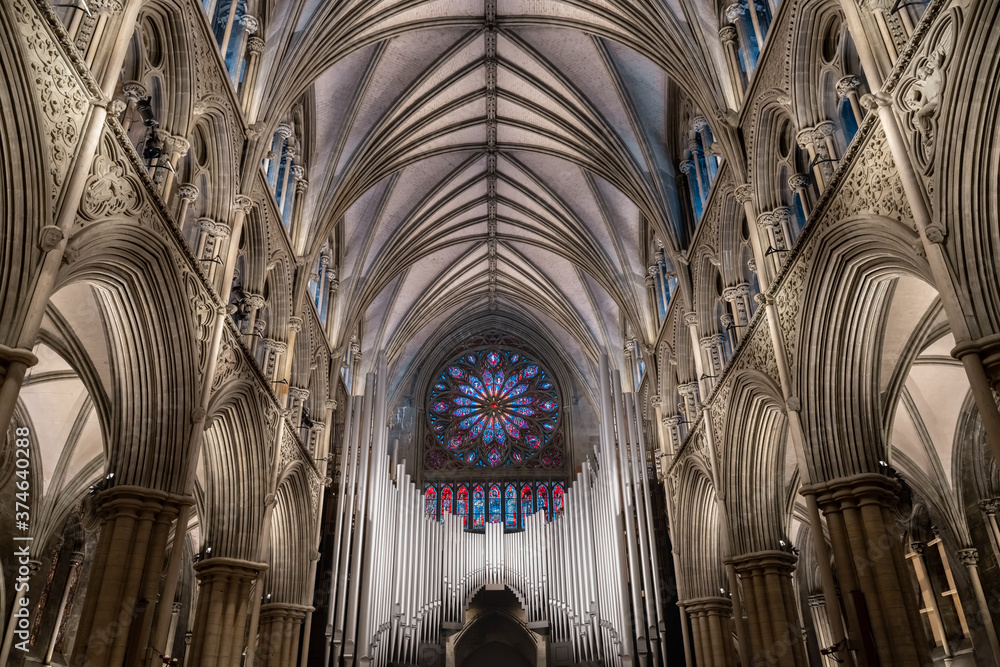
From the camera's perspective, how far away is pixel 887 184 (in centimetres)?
885

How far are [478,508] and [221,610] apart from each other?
50.3 ft

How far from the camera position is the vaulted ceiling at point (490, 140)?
15.1 meters

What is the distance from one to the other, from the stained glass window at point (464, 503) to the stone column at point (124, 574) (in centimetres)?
1787

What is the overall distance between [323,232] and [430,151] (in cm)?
399

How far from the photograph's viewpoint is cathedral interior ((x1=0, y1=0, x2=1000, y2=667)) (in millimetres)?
8477

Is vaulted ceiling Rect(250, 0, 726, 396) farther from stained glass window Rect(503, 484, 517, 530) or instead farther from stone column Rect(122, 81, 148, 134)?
stained glass window Rect(503, 484, 517, 530)

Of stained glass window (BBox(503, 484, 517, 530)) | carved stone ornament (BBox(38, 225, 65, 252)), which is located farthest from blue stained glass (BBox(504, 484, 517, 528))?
A: carved stone ornament (BBox(38, 225, 65, 252))

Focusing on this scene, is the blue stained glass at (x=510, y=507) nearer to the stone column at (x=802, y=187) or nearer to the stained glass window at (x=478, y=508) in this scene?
the stained glass window at (x=478, y=508)

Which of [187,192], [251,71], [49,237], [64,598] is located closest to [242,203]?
[187,192]

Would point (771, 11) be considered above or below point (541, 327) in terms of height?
below

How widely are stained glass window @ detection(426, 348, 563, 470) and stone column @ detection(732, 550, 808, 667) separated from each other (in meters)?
15.1

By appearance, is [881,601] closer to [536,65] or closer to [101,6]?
[101,6]

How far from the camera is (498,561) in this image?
24406mm

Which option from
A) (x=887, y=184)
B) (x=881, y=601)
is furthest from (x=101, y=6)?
(x=881, y=601)
